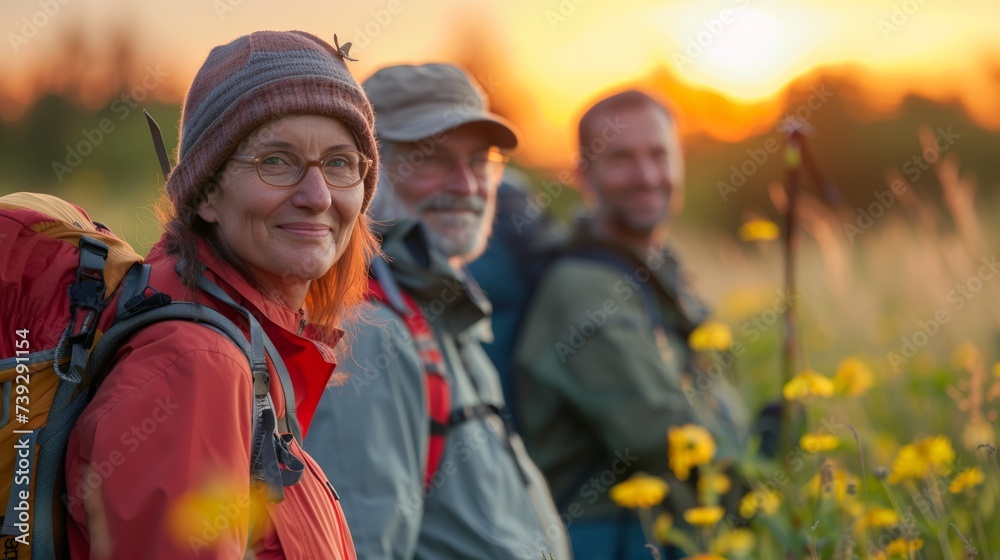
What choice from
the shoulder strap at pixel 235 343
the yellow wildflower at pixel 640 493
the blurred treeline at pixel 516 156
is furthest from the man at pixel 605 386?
the shoulder strap at pixel 235 343

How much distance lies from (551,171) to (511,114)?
1.33 metres

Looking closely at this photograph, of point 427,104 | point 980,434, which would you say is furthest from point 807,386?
point 427,104

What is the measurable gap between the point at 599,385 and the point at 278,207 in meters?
2.42

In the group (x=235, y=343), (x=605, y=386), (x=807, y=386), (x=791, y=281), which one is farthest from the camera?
(x=605, y=386)

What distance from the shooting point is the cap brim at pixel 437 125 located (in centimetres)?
345

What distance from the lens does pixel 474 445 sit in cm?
296

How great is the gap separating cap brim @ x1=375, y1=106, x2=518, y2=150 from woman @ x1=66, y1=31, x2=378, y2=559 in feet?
4.73

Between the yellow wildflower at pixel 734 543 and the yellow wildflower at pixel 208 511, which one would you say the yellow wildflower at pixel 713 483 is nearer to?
the yellow wildflower at pixel 734 543

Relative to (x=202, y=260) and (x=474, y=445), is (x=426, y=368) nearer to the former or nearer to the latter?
(x=474, y=445)

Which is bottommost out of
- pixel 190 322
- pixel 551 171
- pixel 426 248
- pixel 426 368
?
pixel 551 171

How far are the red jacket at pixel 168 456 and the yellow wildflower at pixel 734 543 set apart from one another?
181 centimetres

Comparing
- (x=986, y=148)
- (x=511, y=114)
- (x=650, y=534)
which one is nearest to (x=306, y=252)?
(x=650, y=534)

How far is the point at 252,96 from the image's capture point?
171 cm

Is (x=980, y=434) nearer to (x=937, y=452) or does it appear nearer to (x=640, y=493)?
(x=937, y=452)
